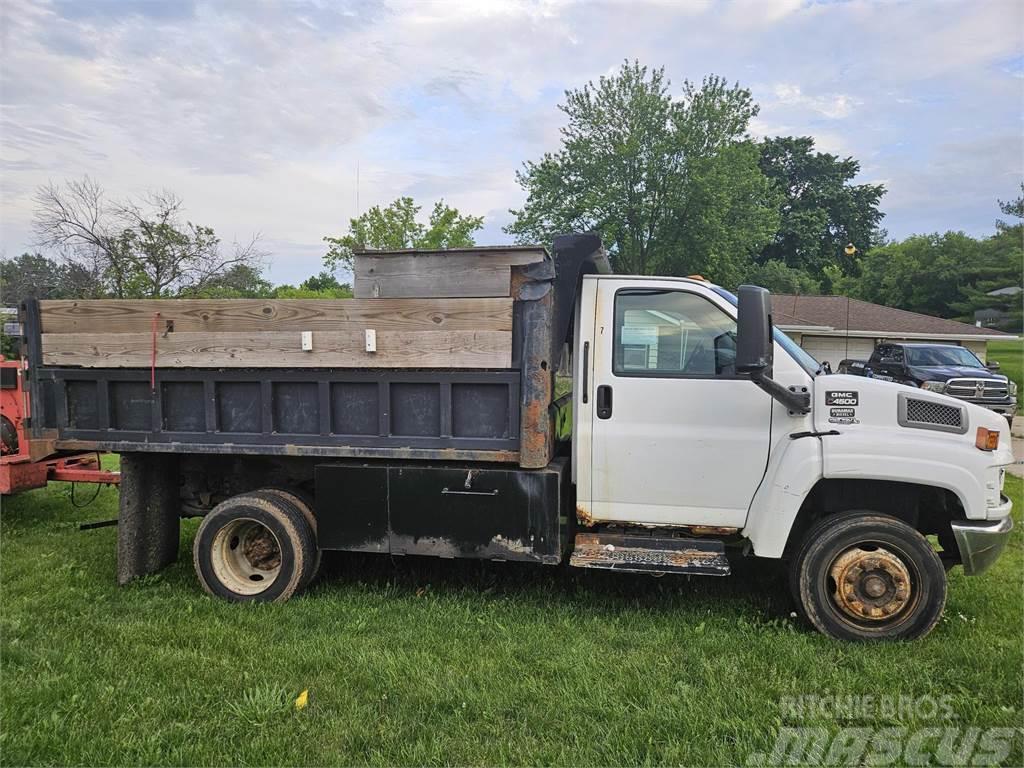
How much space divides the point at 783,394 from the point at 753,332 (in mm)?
483

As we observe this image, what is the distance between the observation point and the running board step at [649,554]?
3.98 metres

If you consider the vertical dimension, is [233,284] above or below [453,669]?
above

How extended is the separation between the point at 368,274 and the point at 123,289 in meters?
16.7

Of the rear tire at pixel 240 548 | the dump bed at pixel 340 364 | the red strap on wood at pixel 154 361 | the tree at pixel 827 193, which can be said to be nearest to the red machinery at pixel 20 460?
the dump bed at pixel 340 364

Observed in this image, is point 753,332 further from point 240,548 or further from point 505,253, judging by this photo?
point 240,548

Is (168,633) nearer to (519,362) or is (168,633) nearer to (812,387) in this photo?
(519,362)

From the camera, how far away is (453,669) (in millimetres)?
3566

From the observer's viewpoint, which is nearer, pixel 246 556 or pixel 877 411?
pixel 877 411

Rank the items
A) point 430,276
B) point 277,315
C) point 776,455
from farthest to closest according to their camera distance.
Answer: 1. point 277,315
2. point 430,276
3. point 776,455

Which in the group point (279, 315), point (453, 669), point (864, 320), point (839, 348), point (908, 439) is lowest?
point (453, 669)

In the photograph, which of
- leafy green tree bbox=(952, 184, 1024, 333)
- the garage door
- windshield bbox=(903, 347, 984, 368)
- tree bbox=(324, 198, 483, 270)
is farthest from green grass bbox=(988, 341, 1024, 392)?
tree bbox=(324, 198, 483, 270)

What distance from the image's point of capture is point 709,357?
4.18m

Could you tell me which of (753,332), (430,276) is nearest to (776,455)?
(753,332)

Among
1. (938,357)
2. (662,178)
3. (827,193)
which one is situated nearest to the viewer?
(938,357)
